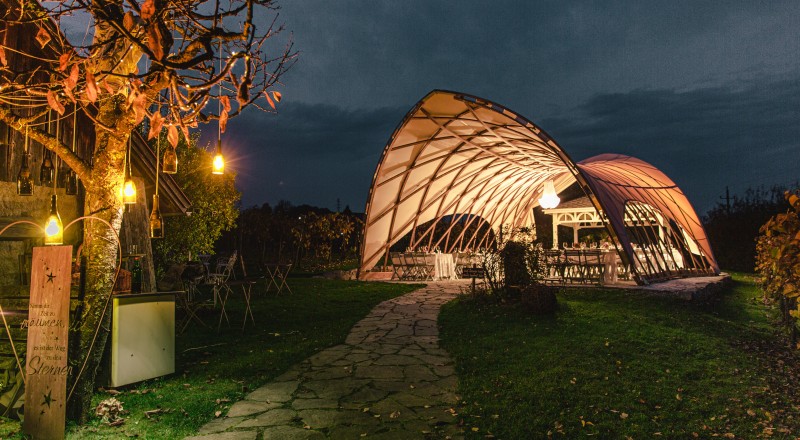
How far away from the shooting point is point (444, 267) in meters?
15.9

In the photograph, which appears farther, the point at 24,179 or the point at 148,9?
the point at 24,179

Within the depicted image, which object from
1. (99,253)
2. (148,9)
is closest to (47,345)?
(99,253)

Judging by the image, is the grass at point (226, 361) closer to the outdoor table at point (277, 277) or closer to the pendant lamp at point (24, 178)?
the outdoor table at point (277, 277)

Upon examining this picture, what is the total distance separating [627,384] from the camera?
4867 mm

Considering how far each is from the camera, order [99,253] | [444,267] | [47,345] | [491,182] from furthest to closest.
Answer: [491,182], [444,267], [99,253], [47,345]

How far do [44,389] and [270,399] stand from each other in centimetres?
172

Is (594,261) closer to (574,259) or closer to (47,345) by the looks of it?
(574,259)

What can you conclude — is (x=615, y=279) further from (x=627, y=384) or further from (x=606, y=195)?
(x=627, y=384)

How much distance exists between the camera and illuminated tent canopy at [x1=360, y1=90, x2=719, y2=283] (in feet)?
41.2

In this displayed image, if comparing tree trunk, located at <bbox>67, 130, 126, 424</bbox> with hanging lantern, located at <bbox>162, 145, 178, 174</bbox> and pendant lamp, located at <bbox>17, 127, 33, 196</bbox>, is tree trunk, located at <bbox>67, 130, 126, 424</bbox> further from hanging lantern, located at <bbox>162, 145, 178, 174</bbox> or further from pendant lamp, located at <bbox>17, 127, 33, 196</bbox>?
pendant lamp, located at <bbox>17, 127, 33, 196</bbox>

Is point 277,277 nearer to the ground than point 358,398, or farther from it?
farther from it

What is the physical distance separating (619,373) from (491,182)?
14.1 meters

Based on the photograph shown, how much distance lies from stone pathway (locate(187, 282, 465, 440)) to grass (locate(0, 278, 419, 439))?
24cm

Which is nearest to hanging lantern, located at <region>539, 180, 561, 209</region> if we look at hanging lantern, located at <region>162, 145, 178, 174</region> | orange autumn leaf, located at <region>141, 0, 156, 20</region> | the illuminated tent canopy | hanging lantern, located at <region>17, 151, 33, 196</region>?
the illuminated tent canopy
